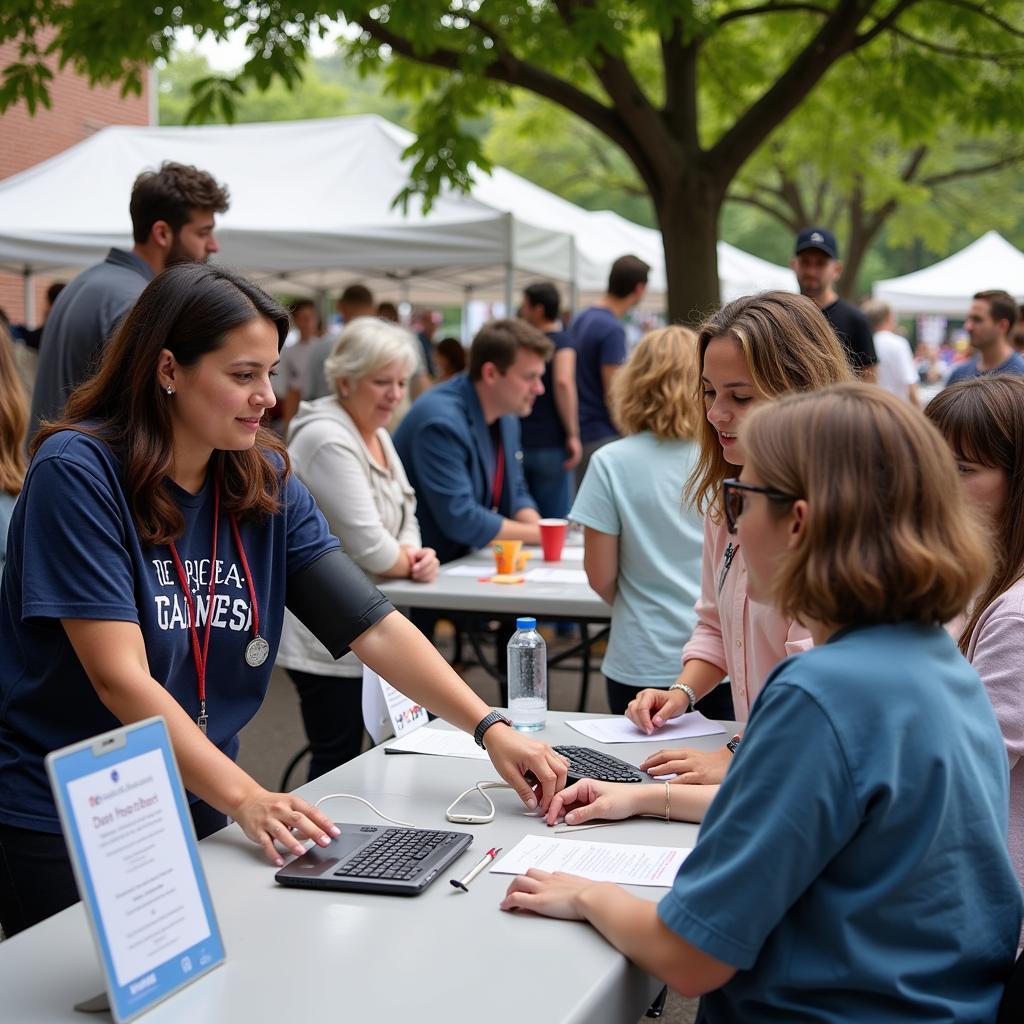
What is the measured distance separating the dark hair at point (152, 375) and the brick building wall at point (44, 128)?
41.4 feet

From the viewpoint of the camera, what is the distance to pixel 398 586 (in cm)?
443

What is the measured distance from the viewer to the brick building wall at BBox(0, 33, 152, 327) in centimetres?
1434

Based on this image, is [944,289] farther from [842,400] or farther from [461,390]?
[842,400]

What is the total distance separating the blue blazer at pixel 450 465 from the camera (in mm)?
4902

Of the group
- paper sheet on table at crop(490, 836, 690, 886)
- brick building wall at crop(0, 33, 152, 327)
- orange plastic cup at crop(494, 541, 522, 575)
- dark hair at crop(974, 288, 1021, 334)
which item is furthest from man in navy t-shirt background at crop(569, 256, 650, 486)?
brick building wall at crop(0, 33, 152, 327)

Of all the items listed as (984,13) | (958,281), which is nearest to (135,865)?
(984,13)

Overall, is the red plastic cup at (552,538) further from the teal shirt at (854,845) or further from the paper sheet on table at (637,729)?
the teal shirt at (854,845)

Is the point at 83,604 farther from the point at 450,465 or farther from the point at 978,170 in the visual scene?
the point at 978,170

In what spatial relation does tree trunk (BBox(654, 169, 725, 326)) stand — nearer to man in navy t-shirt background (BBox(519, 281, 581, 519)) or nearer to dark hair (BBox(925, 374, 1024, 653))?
man in navy t-shirt background (BBox(519, 281, 581, 519))

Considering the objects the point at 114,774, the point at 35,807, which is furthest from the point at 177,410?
the point at 114,774

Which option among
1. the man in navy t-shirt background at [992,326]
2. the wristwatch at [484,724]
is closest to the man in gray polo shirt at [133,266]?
the wristwatch at [484,724]

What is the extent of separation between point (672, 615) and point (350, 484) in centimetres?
118

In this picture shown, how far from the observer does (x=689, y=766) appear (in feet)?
7.70

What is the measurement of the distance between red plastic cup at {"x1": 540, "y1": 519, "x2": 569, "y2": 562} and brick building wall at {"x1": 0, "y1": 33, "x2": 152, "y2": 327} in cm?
1056
